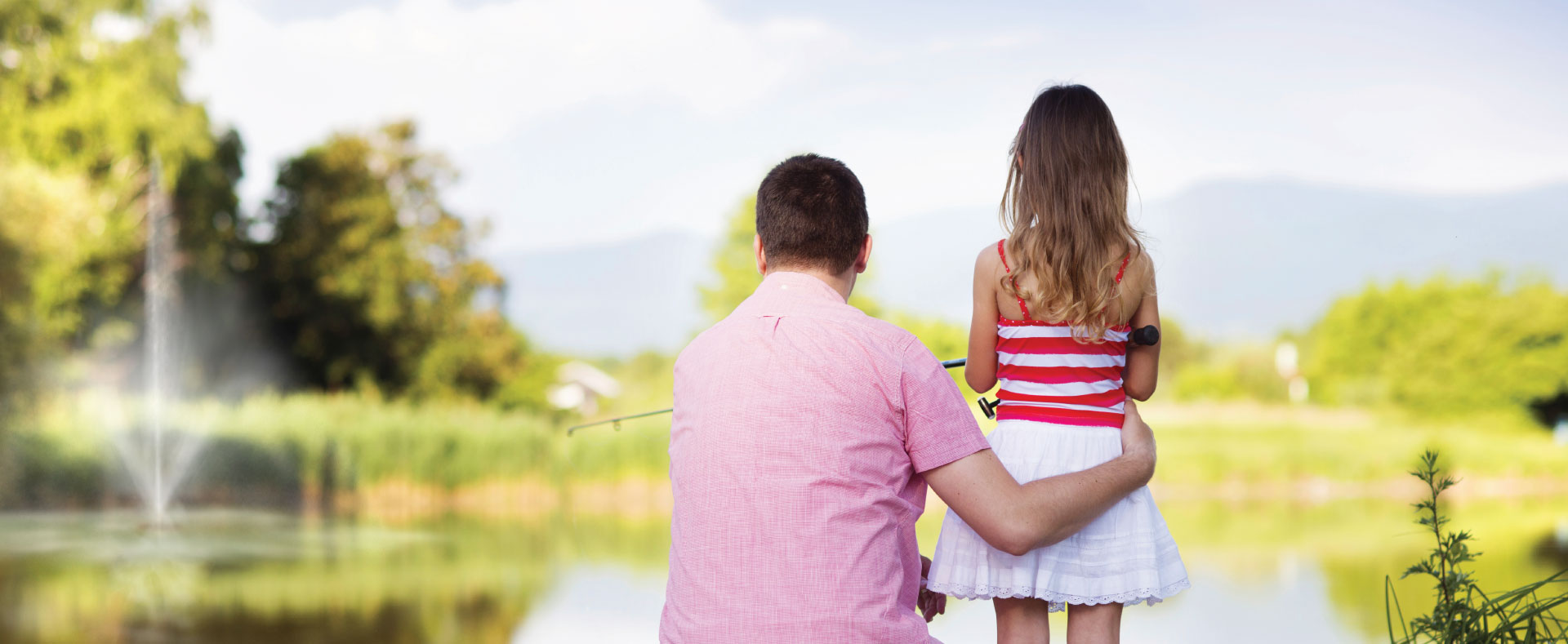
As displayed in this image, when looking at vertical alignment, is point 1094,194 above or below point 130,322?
below

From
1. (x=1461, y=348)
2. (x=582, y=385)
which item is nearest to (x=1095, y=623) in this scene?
(x=1461, y=348)

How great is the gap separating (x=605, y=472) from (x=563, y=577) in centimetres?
435

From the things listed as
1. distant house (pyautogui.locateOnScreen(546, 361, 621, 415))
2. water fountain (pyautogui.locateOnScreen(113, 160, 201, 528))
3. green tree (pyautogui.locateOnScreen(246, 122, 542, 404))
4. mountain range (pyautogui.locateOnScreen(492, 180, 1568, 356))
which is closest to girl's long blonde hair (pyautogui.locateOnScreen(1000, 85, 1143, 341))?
water fountain (pyautogui.locateOnScreen(113, 160, 201, 528))

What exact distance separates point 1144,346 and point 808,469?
2.24ft

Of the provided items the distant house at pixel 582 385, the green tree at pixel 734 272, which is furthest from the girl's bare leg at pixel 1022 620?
the distant house at pixel 582 385

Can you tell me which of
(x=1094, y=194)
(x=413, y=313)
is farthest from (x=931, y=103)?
(x=1094, y=194)

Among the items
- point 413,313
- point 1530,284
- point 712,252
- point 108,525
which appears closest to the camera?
point 108,525

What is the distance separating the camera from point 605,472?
12523 millimetres

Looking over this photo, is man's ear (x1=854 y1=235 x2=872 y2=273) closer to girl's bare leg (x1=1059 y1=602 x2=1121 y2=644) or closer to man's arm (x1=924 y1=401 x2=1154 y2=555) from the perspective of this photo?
man's arm (x1=924 y1=401 x2=1154 y2=555)

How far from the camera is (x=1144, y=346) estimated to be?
166 centimetres

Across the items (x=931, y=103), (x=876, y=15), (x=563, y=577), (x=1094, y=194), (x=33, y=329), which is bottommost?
(x=563, y=577)

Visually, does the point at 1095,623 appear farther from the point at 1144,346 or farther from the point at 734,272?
the point at 734,272

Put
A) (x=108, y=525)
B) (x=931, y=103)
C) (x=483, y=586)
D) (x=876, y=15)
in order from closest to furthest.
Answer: (x=483, y=586) → (x=108, y=525) → (x=931, y=103) → (x=876, y=15)

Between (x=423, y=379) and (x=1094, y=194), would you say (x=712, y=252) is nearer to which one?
(x=423, y=379)
